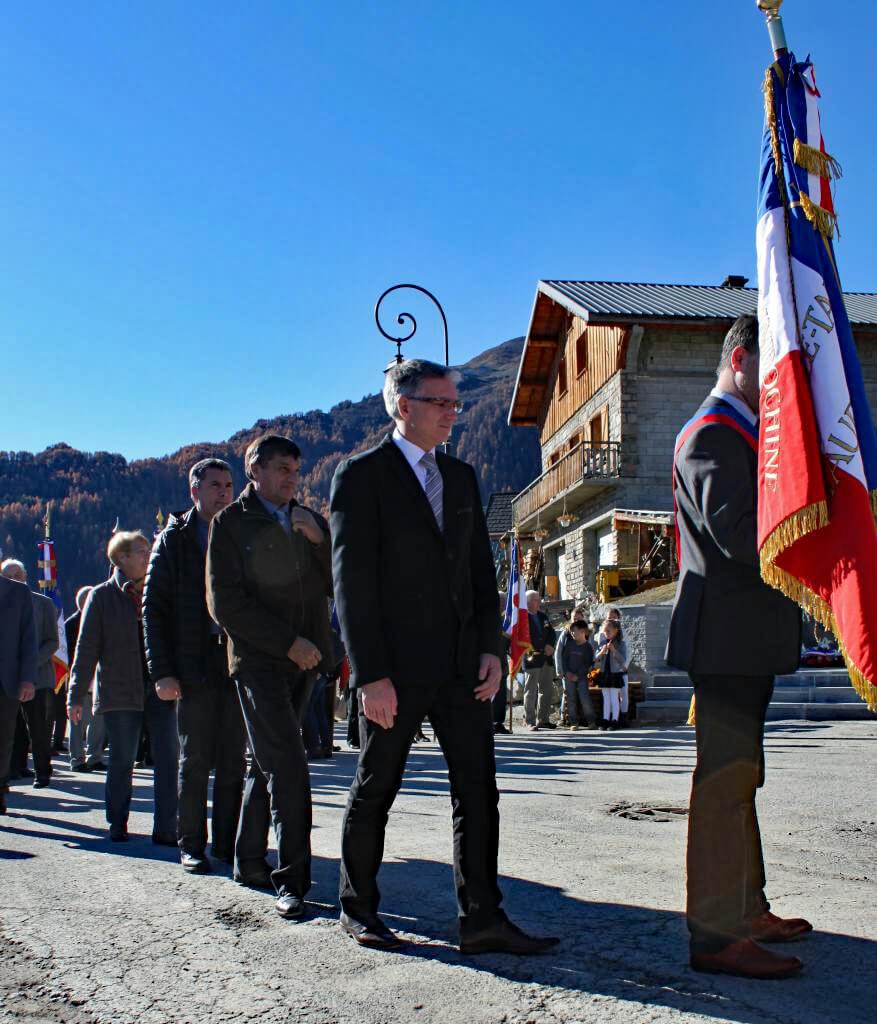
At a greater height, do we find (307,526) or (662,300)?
(662,300)

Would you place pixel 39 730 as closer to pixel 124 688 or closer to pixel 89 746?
pixel 89 746

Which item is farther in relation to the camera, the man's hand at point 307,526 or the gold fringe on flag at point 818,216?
the man's hand at point 307,526

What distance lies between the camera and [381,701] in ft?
11.2

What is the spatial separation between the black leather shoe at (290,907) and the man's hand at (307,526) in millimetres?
1510

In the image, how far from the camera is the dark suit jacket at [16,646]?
6922mm

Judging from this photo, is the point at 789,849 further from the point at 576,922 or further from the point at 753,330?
the point at 753,330

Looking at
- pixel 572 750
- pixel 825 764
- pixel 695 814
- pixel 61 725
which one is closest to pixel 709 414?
pixel 695 814

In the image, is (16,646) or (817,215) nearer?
(817,215)

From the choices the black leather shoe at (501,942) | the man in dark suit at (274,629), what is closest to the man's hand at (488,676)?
the black leather shoe at (501,942)

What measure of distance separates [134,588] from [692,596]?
4.43 m

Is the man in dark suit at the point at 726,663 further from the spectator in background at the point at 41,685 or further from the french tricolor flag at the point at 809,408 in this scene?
the spectator in background at the point at 41,685

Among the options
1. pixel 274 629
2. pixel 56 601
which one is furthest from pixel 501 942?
pixel 56 601

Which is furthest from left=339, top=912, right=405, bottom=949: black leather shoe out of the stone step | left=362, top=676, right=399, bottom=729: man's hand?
the stone step

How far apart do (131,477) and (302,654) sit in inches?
4318
